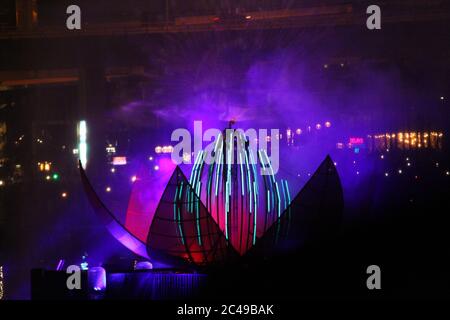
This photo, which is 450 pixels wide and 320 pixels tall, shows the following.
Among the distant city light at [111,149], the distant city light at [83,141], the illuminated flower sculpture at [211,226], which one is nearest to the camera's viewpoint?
the illuminated flower sculpture at [211,226]

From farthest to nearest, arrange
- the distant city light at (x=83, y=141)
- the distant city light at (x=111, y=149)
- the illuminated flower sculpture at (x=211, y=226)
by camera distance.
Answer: the distant city light at (x=111, y=149), the distant city light at (x=83, y=141), the illuminated flower sculpture at (x=211, y=226)

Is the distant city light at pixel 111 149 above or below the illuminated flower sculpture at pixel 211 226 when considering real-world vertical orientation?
above

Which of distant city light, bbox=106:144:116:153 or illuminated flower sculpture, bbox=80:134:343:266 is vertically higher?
distant city light, bbox=106:144:116:153

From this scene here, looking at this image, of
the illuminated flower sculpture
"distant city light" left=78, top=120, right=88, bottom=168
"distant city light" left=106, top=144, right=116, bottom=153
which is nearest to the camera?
the illuminated flower sculpture

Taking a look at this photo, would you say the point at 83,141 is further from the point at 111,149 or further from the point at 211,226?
the point at 211,226

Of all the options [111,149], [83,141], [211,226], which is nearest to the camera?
[211,226]

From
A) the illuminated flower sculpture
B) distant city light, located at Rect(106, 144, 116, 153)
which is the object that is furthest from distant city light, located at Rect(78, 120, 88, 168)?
the illuminated flower sculpture

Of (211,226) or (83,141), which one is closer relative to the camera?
(211,226)

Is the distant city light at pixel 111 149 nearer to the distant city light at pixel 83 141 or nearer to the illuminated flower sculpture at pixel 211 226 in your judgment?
the distant city light at pixel 83 141

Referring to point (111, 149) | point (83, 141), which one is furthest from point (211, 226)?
point (111, 149)

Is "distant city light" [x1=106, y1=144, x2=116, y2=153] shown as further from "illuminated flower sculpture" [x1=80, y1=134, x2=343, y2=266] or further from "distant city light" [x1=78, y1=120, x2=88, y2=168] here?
"illuminated flower sculpture" [x1=80, y1=134, x2=343, y2=266]

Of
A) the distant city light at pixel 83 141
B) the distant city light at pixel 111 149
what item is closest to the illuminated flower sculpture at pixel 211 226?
the distant city light at pixel 83 141

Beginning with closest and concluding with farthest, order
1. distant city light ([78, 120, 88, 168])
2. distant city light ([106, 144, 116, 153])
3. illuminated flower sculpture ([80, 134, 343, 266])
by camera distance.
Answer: illuminated flower sculpture ([80, 134, 343, 266]) → distant city light ([78, 120, 88, 168]) → distant city light ([106, 144, 116, 153])
